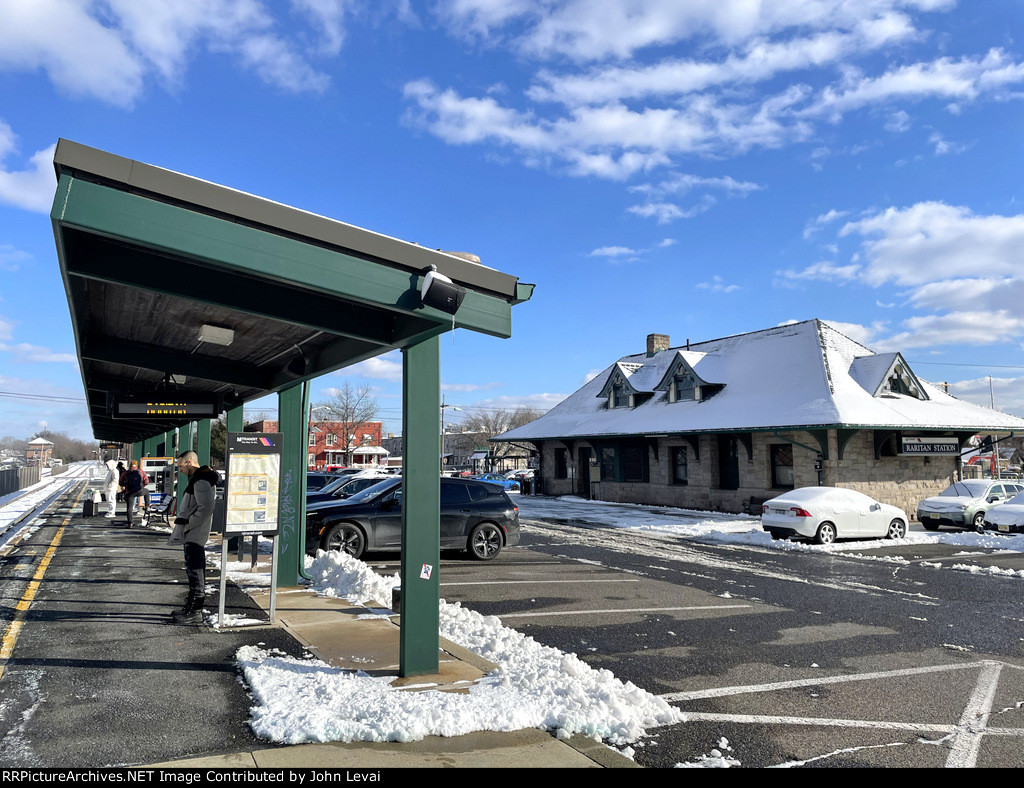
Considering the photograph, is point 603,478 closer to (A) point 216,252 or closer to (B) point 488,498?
(B) point 488,498

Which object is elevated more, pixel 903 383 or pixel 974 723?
pixel 903 383

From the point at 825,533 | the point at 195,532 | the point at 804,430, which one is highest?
the point at 804,430

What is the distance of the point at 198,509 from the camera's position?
311 inches

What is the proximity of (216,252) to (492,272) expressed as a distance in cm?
236

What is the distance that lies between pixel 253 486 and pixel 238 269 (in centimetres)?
Result: 377

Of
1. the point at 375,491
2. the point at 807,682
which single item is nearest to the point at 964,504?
the point at 375,491

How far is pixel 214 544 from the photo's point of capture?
15602mm

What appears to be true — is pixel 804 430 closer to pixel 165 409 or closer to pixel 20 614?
pixel 165 409

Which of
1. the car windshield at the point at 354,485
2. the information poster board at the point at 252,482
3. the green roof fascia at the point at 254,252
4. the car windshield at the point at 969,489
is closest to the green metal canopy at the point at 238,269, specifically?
the green roof fascia at the point at 254,252

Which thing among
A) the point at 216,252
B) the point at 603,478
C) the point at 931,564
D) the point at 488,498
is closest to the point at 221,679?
the point at 216,252

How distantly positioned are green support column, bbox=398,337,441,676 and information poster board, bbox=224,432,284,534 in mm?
2914

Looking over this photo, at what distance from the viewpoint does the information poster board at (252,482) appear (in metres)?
8.20

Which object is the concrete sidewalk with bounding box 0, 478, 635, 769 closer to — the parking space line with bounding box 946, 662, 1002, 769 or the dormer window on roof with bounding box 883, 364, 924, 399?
the parking space line with bounding box 946, 662, 1002, 769

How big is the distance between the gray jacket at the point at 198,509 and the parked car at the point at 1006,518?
66.2 ft
